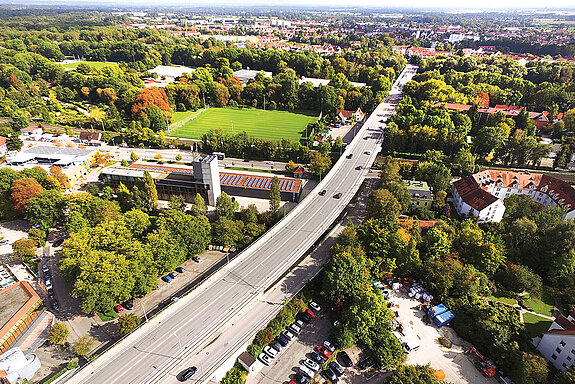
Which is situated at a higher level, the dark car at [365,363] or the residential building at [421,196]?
the residential building at [421,196]

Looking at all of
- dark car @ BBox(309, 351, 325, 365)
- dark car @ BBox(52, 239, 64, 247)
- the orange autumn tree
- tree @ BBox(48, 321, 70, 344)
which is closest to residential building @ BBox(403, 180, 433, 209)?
dark car @ BBox(309, 351, 325, 365)

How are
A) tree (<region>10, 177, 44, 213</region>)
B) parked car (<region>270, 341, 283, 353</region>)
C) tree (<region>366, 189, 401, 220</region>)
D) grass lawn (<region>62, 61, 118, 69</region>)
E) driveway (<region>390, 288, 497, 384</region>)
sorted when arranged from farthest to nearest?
grass lawn (<region>62, 61, 118, 69</region>)
tree (<region>10, 177, 44, 213</region>)
tree (<region>366, 189, 401, 220</region>)
parked car (<region>270, 341, 283, 353</region>)
driveway (<region>390, 288, 497, 384</region>)

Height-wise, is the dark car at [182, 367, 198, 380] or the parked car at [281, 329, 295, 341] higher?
the dark car at [182, 367, 198, 380]

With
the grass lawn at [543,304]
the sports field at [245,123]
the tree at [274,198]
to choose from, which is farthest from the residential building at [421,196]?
the sports field at [245,123]

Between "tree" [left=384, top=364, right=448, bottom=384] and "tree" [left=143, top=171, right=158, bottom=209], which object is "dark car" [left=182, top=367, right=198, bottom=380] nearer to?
"tree" [left=384, top=364, right=448, bottom=384]

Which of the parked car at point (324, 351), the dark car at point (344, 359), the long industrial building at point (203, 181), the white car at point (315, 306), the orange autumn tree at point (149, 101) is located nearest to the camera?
the dark car at point (344, 359)

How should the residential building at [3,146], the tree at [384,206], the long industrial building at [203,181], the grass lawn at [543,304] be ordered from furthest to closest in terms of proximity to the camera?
1. the residential building at [3,146]
2. the long industrial building at [203,181]
3. the tree at [384,206]
4. the grass lawn at [543,304]

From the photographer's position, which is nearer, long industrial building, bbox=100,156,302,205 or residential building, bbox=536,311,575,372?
residential building, bbox=536,311,575,372

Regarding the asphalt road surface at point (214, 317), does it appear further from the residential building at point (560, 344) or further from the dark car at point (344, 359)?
the residential building at point (560, 344)
